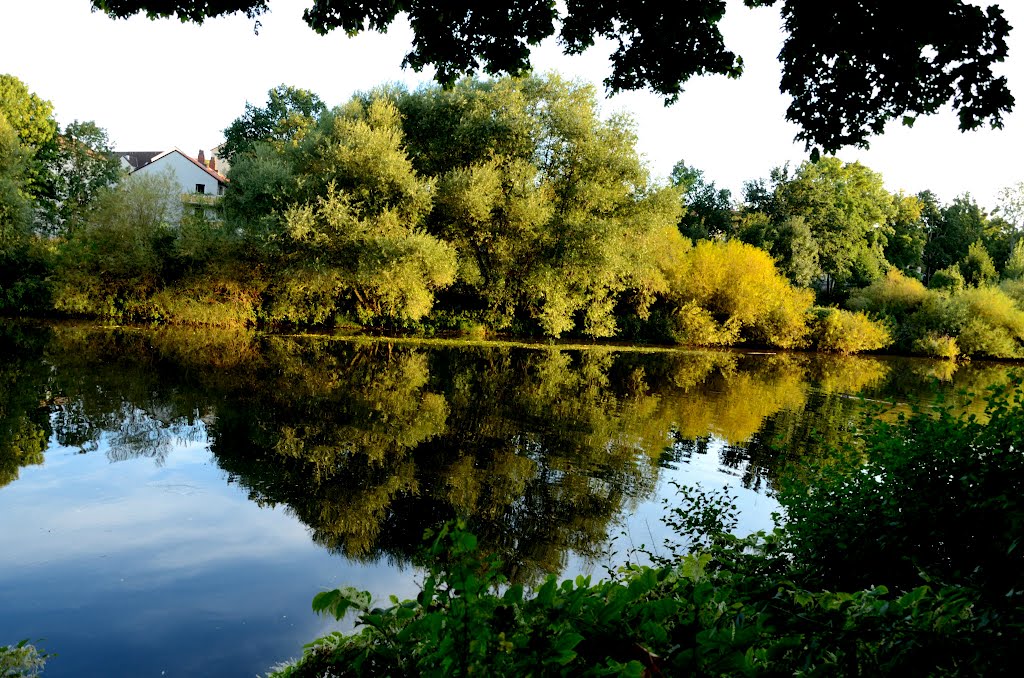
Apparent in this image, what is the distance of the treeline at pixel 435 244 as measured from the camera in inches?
1113

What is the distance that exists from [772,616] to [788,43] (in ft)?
14.9

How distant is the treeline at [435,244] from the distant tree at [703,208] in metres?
19.7

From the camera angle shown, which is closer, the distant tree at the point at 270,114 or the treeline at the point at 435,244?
the treeline at the point at 435,244

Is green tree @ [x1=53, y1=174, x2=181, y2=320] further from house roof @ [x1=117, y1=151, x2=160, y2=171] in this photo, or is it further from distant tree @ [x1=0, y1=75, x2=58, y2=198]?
house roof @ [x1=117, y1=151, x2=160, y2=171]

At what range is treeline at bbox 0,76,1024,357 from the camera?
1113 inches

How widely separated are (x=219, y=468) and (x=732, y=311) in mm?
31786

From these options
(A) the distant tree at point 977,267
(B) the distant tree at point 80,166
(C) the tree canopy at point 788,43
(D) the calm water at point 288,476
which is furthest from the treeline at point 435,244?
(C) the tree canopy at point 788,43

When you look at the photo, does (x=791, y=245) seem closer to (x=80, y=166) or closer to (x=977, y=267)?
(x=977, y=267)

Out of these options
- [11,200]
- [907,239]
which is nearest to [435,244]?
[11,200]

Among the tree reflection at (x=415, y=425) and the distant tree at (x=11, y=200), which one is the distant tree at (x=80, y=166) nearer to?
the distant tree at (x=11, y=200)

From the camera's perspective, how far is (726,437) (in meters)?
14.2

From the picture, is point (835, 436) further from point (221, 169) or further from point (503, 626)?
point (221, 169)

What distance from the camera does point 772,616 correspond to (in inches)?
93.3

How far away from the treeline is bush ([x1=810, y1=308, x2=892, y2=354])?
3.9 inches
